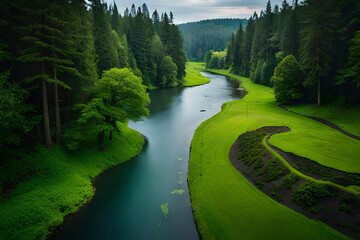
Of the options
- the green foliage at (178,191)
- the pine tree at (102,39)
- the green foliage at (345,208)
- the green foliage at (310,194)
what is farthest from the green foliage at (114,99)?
the green foliage at (345,208)

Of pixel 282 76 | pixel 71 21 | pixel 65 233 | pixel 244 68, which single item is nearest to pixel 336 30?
pixel 282 76

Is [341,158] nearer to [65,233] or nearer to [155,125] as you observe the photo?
[65,233]

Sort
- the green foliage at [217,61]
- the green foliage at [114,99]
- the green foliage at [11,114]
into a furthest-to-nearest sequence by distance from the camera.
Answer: the green foliage at [217,61], the green foliage at [114,99], the green foliage at [11,114]

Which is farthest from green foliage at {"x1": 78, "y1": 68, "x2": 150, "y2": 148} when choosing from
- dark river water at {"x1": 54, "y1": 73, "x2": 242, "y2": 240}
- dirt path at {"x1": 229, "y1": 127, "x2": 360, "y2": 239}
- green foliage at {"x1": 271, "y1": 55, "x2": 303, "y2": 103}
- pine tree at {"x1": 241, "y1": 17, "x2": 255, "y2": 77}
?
pine tree at {"x1": 241, "y1": 17, "x2": 255, "y2": 77}

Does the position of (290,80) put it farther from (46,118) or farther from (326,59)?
(46,118)

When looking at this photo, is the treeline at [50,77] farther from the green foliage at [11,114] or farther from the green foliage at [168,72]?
Answer: the green foliage at [168,72]

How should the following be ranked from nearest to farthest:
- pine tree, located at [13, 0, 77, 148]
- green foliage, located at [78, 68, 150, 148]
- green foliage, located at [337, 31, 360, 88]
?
pine tree, located at [13, 0, 77, 148] < green foliage, located at [78, 68, 150, 148] < green foliage, located at [337, 31, 360, 88]

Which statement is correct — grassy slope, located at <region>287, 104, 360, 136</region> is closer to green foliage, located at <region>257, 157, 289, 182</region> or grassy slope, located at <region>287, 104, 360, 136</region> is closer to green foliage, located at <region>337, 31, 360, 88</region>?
green foliage, located at <region>337, 31, 360, 88</region>
